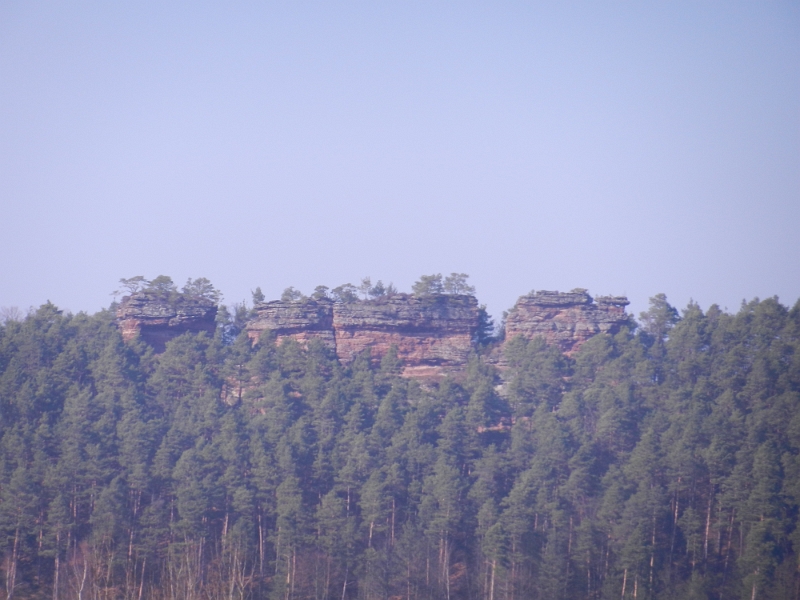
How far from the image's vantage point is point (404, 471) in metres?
51.1

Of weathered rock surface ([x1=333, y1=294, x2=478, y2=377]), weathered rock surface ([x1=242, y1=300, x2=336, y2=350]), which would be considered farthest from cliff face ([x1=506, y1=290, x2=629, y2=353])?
weathered rock surface ([x1=242, y1=300, x2=336, y2=350])

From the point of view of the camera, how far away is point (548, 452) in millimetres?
52156

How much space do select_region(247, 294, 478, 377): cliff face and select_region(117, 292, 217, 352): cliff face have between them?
426 cm

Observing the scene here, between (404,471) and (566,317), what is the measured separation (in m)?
21.4

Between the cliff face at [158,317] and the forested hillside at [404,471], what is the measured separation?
444 centimetres

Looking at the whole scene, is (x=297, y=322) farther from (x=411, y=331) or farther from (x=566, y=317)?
(x=566, y=317)

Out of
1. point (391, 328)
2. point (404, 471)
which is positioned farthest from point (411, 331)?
point (404, 471)

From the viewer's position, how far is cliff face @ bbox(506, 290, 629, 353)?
66.4 metres

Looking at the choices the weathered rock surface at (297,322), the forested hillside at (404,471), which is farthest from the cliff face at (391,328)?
the forested hillside at (404,471)

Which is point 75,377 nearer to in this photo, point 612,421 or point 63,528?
point 63,528

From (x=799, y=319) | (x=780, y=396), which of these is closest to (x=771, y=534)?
(x=780, y=396)

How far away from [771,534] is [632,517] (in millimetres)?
6332

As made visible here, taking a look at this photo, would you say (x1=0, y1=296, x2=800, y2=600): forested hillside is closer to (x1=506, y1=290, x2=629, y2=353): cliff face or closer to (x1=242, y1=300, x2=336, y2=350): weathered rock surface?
(x1=506, y1=290, x2=629, y2=353): cliff face

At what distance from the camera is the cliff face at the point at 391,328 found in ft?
219
